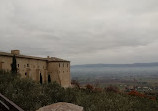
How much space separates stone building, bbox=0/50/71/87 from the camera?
91.9 feet

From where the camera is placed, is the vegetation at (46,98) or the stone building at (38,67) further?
the stone building at (38,67)

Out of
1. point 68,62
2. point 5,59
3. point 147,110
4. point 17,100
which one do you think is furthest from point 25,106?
point 68,62

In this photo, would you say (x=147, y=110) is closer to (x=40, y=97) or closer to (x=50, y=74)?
(x=40, y=97)

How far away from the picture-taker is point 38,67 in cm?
3606

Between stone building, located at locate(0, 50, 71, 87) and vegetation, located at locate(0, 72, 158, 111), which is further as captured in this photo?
stone building, located at locate(0, 50, 71, 87)

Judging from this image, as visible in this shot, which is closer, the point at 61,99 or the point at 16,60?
the point at 61,99

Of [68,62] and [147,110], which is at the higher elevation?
[68,62]

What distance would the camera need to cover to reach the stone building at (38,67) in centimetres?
2802

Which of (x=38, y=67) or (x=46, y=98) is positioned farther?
(x=38, y=67)

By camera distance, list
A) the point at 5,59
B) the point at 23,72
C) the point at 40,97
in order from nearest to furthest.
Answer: the point at 40,97
the point at 5,59
the point at 23,72

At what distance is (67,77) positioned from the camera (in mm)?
45125

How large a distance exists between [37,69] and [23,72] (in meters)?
4.58

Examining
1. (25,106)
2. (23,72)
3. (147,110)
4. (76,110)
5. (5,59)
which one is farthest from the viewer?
(23,72)

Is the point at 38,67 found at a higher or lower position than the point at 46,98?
higher
